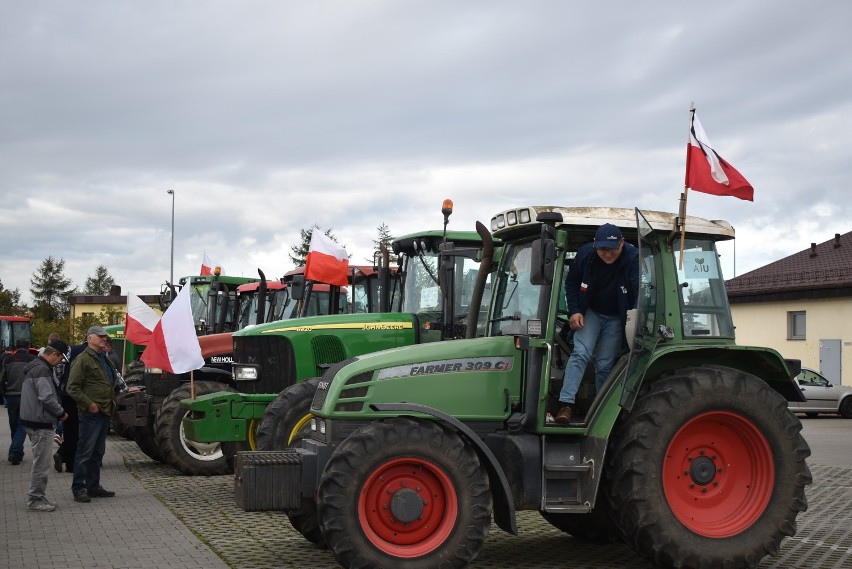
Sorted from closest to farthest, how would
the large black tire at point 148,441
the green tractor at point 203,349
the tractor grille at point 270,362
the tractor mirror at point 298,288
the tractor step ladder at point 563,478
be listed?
1. the tractor step ladder at point 563,478
2. the tractor grille at point 270,362
3. the tractor mirror at point 298,288
4. the green tractor at point 203,349
5. the large black tire at point 148,441

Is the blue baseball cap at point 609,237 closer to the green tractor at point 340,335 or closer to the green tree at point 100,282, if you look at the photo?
the green tractor at point 340,335

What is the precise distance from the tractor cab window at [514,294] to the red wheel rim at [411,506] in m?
1.42

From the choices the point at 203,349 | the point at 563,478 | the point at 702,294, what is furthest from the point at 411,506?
the point at 203,349

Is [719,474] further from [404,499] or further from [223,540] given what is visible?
[223,540]

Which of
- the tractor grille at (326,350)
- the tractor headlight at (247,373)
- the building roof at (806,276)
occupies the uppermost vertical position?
the building roof at (806,276)

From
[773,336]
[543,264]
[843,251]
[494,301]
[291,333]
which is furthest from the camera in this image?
[843,251]

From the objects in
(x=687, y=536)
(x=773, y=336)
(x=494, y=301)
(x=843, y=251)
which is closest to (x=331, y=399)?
(x=494, y=301)

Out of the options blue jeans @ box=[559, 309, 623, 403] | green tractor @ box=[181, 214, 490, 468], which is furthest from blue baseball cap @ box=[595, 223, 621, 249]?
green tractor @ box=[181, 214, 490, 468]

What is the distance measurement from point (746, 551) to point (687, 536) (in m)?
0.48

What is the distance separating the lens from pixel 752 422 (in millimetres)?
8180

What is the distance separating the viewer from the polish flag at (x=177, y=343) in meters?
13.1

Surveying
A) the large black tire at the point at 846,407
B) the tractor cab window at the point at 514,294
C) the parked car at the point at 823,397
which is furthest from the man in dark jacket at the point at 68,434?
the large black tire at the point at 846,407

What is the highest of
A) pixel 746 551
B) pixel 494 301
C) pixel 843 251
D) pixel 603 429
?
pixel 843 251

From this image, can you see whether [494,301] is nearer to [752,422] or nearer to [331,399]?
[331,399]
